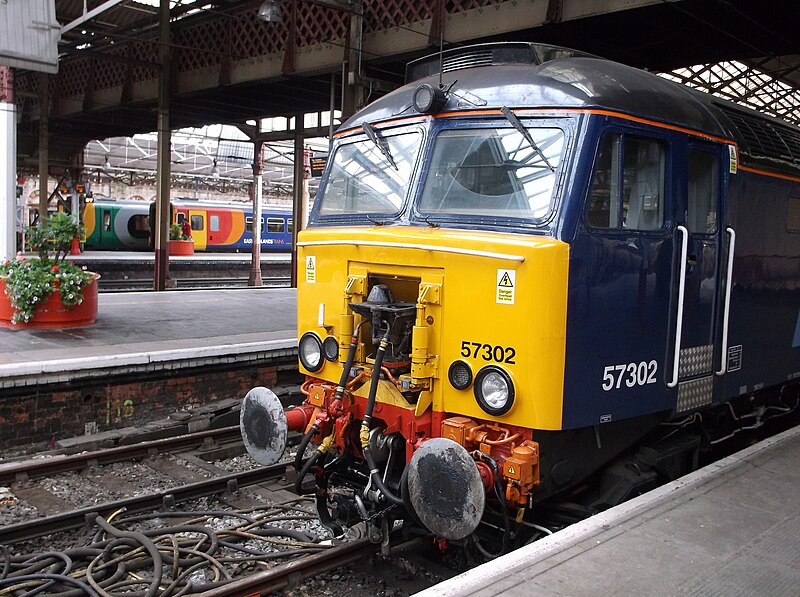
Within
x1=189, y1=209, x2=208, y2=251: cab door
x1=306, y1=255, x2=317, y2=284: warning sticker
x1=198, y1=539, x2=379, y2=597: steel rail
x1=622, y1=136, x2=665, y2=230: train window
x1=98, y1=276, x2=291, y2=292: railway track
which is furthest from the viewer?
x1=189, y1=209, x2=208, y2=251: cab door

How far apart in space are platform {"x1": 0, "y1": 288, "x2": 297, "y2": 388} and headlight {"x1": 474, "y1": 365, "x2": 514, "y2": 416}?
19.7 ft

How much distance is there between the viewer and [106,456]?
24.9 ft

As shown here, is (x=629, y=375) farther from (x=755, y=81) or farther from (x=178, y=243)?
(x=178, y=243)

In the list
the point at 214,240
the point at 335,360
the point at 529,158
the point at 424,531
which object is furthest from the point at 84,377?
the point at 214,240

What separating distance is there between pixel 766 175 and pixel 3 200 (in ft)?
36.8

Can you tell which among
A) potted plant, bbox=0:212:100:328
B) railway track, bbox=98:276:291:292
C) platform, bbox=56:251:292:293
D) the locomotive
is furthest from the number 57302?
platform, bbox=56:251:292:293

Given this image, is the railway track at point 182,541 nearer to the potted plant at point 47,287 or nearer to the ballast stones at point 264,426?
the ballast stones at point 264,426

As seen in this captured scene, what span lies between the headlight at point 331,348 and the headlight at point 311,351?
5 cm

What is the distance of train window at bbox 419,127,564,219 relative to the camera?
4488 mm

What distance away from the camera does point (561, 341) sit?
4.25 m

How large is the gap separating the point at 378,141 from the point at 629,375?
2.37 meters

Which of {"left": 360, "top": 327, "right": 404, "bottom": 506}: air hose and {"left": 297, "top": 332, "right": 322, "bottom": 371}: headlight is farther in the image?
{"left": 297, "top": 332, "right": 322, "bottom": 371}: headlight

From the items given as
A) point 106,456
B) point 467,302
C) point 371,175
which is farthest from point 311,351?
point 106,456

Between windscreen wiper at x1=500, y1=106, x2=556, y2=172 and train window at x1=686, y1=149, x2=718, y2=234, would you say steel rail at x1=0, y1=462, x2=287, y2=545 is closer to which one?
windscreen wiper at x1=500, y1=106, x2=556, y2=172
